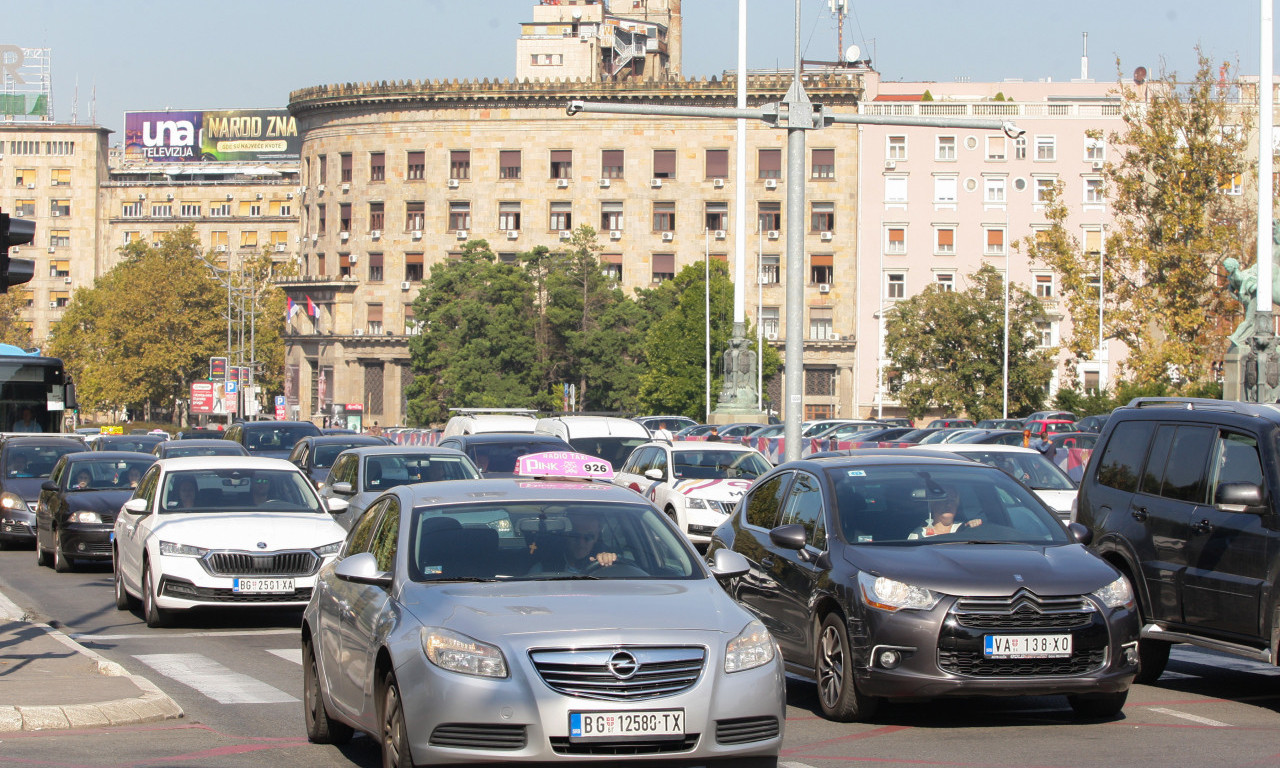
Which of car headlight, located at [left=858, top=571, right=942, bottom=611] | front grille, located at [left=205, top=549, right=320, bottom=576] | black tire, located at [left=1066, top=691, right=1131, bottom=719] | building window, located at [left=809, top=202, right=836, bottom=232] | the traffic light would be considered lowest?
black tire, located at [left=1066, top=691, right=1131, bottom=719]

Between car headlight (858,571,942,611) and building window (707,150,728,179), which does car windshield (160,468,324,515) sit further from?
building window (707,150,728,179)

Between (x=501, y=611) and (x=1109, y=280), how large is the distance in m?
68.8

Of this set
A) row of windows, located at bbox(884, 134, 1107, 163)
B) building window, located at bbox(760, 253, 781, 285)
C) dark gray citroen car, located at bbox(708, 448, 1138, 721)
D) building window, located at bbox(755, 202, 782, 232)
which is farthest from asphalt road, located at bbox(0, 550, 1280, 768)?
building window, located at bbox(755, 202, 782, 232)

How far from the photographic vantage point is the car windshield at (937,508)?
32.5ft

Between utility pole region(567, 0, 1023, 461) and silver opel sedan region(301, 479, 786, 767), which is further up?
utility pole region(567, 0, 1023, 461)

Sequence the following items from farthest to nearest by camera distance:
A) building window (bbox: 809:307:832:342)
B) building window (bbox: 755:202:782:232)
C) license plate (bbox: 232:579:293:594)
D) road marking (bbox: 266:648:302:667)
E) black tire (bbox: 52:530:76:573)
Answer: building window (bbox: 755:202:782:232), building window (bbox: 809:307:832:342), black tire (bbox: 52:530:76:573), license plate (bbox: 232:579:293:594), road marking (bbox: 266:648:302:667)

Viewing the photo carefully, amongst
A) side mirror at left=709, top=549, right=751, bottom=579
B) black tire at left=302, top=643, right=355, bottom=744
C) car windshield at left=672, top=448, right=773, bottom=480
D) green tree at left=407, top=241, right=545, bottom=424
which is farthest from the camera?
green tree at left=407, top=241, right=545, bottom=424

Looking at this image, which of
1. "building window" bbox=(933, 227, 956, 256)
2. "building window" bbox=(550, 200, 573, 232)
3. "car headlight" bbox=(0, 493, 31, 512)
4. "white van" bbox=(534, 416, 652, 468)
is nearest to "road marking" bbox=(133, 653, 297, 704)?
"car headlight" bbox=(0, 493, 31, 512)

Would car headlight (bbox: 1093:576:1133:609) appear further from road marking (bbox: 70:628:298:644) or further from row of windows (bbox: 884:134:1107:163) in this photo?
row of windows (bbox: 884:134:1107:163)

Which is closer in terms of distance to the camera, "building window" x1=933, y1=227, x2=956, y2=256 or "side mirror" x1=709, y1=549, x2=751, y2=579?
"side mirror" x1=709, y1=549, x2=751, y2=579

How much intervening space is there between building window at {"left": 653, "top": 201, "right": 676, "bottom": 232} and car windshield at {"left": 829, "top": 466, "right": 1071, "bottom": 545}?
7801 centimetres

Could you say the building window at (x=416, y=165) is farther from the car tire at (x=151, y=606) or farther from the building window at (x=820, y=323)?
the car tire at (x=151, y=606)

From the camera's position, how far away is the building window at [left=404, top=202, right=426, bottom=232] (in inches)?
3551

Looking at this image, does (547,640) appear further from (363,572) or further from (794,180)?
(794,180)
